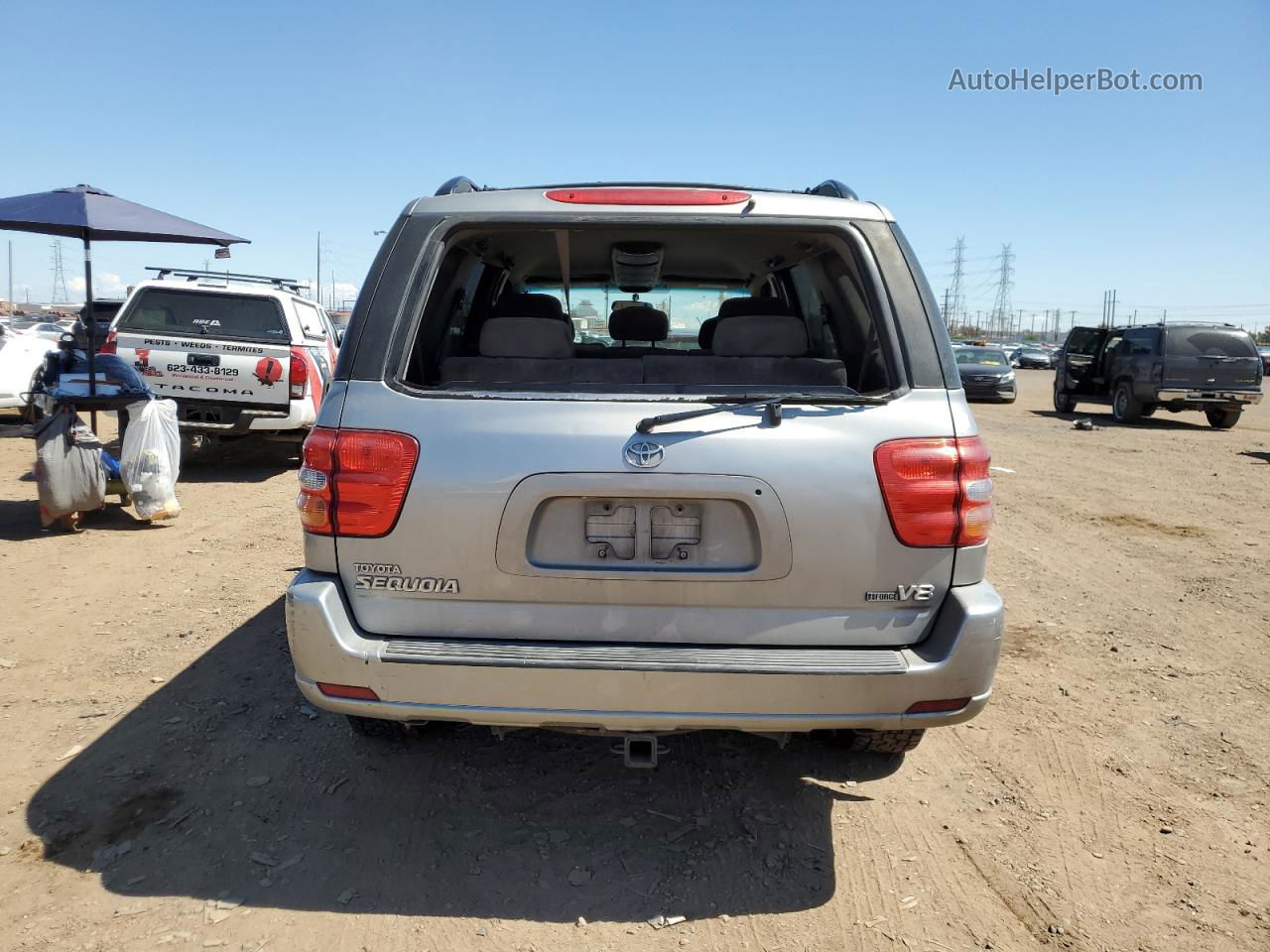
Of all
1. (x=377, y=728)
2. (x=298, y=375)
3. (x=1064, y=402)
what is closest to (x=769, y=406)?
(x=377, y=728)

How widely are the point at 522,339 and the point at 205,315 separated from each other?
7.34 meters

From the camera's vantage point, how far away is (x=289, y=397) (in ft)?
29.0

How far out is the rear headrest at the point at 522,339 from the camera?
317 centimetres

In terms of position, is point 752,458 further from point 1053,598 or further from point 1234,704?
point 1053,598

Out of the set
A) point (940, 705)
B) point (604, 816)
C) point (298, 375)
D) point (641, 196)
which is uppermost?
point (641, 196)

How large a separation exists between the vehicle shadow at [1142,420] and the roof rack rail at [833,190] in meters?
16.3

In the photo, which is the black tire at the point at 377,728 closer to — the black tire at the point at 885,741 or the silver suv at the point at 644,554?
the silver suv at the point at 644,554

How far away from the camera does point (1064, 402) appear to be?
19781mm

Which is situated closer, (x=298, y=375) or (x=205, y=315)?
(x=298, y=375)

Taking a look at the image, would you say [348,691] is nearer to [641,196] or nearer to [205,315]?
[641,196]

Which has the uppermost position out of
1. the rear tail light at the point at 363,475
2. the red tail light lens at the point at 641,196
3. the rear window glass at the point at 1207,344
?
the rear window glass at the point at 1207,344

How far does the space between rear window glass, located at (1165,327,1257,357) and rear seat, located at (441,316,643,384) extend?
16.3 m

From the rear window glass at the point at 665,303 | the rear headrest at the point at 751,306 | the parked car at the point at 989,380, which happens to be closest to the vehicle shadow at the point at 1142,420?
the parked car at the point at 989,380

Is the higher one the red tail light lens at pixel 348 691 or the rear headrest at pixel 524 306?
the rear headrest at pixel 524 306
